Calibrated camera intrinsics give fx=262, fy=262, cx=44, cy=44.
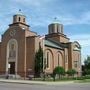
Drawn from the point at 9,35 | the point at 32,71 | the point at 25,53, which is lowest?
the point at 32,71

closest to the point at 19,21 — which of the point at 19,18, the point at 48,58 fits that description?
the point at 19,18

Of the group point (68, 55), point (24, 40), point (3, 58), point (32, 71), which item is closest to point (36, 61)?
point (32, 71)

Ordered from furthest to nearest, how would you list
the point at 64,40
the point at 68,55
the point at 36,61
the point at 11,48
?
1. the point at 64,40
2. the point at 68,55
3. the point at 11,48
4. the point at 36,61

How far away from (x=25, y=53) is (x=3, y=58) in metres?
7.01

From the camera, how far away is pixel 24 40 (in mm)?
57688

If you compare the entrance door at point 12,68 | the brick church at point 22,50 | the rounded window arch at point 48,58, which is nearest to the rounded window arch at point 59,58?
the brick church at point 22,50

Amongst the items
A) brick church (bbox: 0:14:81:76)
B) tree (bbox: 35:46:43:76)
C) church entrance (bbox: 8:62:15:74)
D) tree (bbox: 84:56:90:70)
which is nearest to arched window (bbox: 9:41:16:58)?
brick church (bbox: 0:14:81:76)

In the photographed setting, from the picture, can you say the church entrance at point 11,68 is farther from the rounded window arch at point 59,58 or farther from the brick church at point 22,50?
the rounded window arch at point 59,58

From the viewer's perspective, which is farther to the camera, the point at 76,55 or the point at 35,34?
the point at 76,55

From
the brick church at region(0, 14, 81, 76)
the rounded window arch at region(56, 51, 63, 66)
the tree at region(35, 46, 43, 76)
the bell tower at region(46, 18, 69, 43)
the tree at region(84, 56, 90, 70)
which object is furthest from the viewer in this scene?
the tree at region(84, 56, 90, 70)

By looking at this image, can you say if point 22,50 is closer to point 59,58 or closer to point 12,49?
point 12,49

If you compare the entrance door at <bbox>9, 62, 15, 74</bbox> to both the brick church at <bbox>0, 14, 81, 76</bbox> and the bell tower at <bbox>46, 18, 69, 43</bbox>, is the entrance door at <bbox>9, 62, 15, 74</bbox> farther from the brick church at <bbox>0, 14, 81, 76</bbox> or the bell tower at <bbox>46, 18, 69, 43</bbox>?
the bell tower at <bbox>46, 18, 69, 43</bbox>

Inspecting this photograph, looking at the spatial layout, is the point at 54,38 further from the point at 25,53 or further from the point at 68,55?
the point at 25,53

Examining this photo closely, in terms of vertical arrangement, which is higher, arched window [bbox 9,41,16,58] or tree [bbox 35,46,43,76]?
arched window [bbox 9,41,16,58]
